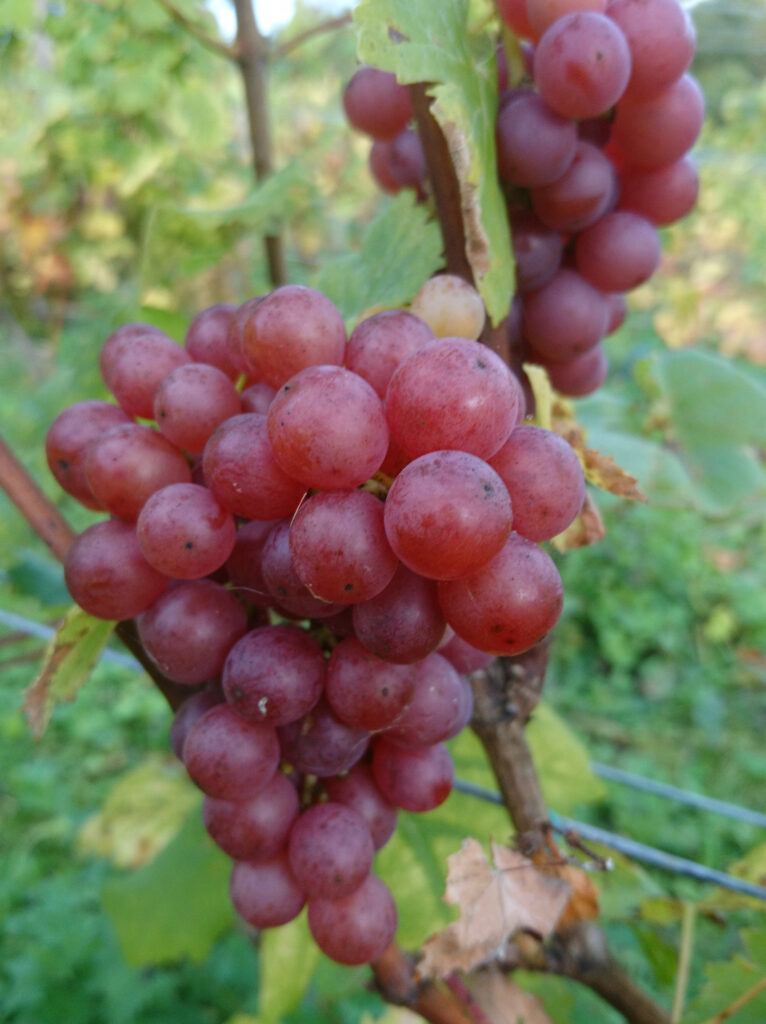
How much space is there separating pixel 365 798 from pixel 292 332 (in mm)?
340

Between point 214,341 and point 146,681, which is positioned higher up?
point 214,341

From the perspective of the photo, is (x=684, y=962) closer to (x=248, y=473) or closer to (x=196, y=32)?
(x=248, y=473)

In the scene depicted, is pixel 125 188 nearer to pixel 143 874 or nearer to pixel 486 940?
pixel 143 874

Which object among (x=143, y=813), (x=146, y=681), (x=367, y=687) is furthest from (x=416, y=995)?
(x=146, y=681)

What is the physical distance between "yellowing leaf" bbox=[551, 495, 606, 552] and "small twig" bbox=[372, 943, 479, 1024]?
1.17 ft

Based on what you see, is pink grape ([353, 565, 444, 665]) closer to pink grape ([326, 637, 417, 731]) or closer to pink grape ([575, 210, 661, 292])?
pink grape ([326, 637, 417, 731])

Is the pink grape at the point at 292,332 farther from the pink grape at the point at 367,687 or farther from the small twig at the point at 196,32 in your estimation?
the small twig at the point at 196,32

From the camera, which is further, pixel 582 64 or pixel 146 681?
pixel 146 681

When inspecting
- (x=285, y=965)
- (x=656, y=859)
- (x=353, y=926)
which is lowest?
(x=285, y=965)

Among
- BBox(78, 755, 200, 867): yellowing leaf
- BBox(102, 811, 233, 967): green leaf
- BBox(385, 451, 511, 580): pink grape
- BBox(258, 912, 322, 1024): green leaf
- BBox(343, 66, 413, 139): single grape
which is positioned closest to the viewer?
BBox(385, 451, 511, 580): pink grape

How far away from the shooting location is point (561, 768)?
3.12 feet

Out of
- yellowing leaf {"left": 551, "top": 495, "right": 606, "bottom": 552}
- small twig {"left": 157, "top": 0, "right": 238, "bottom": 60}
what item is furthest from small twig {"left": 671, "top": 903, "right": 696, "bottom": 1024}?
small twig {"left": 157, "top": 0, "right": 238, "bottom": 60}

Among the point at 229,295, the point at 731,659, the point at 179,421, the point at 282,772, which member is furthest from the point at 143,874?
the point at 731,659

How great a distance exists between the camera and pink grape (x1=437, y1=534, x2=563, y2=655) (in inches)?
15.3
